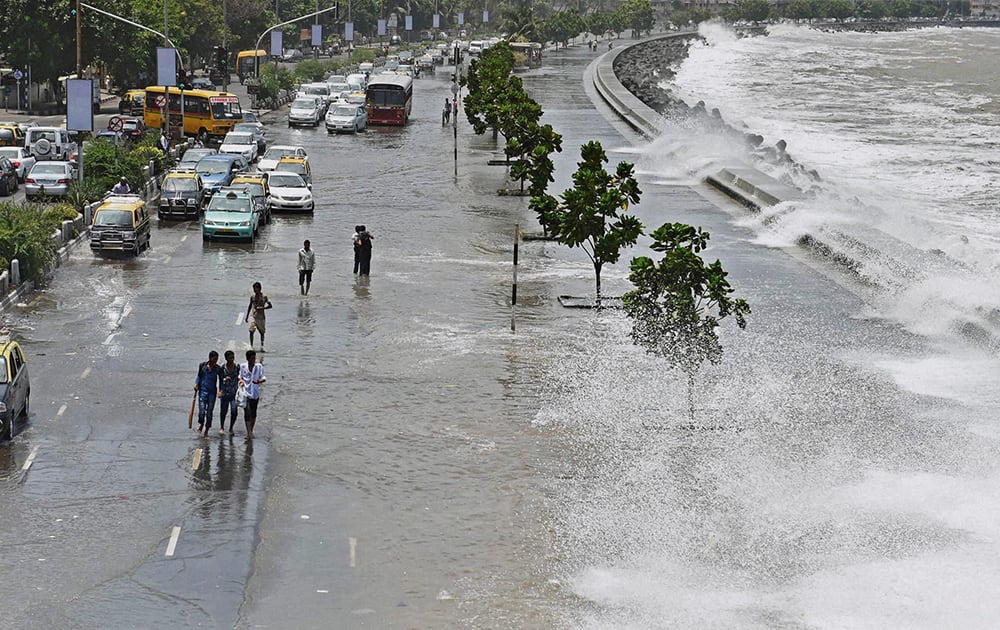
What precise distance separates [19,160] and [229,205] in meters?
16.4

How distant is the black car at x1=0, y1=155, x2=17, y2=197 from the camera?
54.7 meters

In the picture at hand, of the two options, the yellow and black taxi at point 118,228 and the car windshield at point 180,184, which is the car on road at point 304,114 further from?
the yellow and black taxi at point 118,228

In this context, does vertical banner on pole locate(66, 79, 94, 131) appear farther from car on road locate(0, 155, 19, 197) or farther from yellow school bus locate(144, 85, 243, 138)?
yellow school bus locate(144, 85, 243, 138)

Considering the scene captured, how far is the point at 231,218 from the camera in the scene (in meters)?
44.7

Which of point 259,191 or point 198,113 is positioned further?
point 198,113

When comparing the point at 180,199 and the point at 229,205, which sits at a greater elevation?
the point at 229,205

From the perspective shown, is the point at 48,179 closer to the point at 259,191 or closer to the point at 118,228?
the point at 259,191

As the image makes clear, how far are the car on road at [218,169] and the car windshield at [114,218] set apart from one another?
37.2 ft

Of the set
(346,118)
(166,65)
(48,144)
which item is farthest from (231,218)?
(346,118)

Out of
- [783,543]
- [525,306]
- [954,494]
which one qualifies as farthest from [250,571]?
[525,306]

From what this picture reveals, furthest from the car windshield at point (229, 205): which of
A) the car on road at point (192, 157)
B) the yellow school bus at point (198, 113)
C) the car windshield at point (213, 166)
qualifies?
the yellow school bus at point (198, 113)

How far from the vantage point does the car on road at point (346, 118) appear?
274 ft

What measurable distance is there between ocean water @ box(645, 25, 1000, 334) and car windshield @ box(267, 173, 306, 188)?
15153mm

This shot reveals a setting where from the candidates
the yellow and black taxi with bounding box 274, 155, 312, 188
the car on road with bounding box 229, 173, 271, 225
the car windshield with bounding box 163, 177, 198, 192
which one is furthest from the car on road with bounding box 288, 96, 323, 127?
the car windshield with bounding box 163, 177, 198, 192
